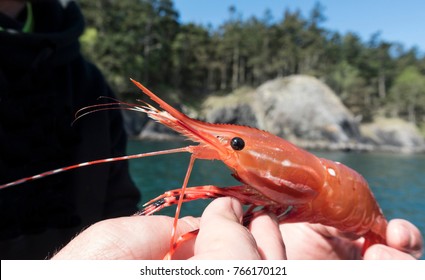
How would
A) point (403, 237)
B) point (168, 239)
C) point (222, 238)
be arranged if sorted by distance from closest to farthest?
point (222, 238), point (168, 239), point (403, 237)

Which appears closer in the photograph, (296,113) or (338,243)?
(338,243)

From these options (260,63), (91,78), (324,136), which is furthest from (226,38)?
(91,78)

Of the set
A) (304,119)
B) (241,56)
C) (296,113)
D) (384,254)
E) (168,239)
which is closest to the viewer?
(168,239)

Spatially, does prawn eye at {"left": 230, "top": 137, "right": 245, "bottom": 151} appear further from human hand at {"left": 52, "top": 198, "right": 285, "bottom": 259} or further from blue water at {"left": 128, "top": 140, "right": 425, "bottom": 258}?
blue water at {"left": 128, "top": 140, "right": 425, "bottom": 258}

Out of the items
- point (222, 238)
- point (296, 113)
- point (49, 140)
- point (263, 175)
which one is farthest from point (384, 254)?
point (296, 113)

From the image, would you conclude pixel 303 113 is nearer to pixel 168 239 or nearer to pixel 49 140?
pixel 49 140

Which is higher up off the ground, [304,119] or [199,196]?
[199,196]

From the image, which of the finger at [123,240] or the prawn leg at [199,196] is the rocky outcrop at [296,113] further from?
the finger at [123,240]
